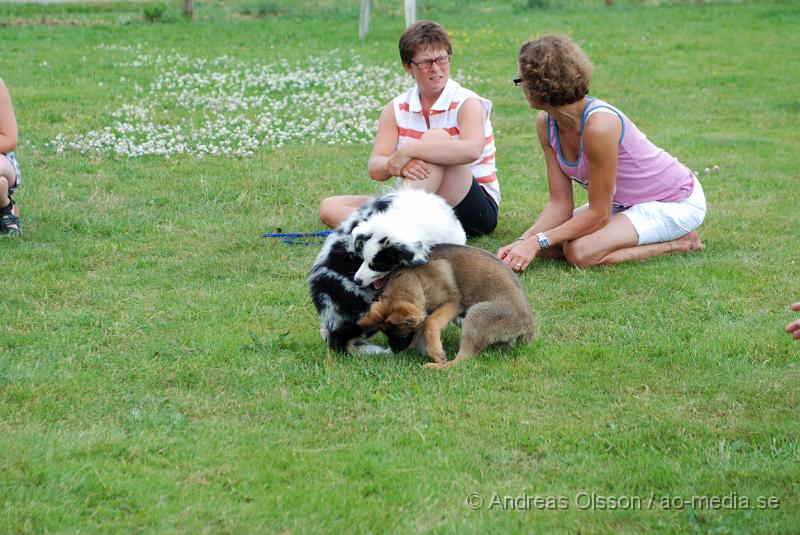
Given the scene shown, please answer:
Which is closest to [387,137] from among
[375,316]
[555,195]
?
[555,195]

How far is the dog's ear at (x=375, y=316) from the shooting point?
4.47 meters

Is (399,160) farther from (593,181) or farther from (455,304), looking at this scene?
(455,304)

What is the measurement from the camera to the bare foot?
6.47 metres

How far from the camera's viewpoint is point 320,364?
15.2ft

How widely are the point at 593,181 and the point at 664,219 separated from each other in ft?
2.10

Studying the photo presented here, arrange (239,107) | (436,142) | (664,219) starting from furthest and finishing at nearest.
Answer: (239,107)
(664,219)
(436,142)

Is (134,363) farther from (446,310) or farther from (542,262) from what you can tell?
(542,262)

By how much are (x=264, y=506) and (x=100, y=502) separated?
1.88 feet

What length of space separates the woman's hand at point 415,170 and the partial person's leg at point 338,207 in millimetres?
745

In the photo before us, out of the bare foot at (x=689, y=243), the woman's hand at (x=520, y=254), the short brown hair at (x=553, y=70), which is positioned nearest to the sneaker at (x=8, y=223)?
the woman's hand at (x=520, y=254)

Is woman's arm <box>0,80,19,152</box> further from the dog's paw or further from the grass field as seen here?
the dog's paw

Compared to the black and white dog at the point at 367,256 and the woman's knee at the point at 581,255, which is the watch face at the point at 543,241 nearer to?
the woman's knee at the point at 581,255

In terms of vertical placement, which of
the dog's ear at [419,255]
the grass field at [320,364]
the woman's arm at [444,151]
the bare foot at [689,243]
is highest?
the woman's arm at [444,151]

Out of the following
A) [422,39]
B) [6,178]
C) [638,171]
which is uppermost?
[422,39]
